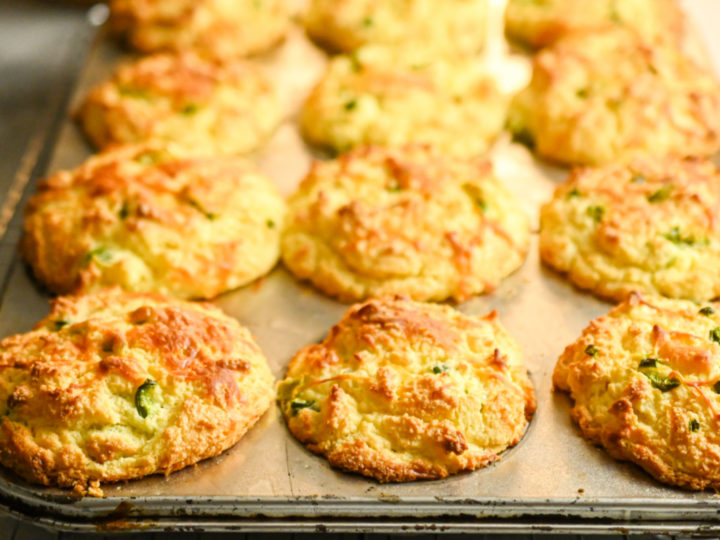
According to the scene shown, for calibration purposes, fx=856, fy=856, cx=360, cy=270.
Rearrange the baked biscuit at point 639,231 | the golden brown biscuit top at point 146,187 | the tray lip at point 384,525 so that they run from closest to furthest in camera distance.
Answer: the tray lip at point 384,525 → the baked biscuit at point 639,231 → the golden brown biscuit top at point 146,187

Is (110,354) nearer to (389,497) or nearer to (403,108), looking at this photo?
(389,497)

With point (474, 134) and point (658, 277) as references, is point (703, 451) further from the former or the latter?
point (474, 134)

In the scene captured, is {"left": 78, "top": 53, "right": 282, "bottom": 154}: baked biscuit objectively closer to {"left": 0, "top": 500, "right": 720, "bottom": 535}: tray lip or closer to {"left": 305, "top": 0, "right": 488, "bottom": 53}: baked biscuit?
{"left": 305, "top": 0, "right": 488, "bottom": 53}: baked biscuit

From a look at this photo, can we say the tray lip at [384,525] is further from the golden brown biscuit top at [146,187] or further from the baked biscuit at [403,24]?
the baked biscuit at [403,24]

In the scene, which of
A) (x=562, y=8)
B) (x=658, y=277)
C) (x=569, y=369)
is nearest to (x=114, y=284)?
(x=569, y=369)

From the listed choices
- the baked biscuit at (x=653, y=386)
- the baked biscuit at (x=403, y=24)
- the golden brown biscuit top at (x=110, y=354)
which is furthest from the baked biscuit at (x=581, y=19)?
the golden brown biscuit top at (x=110, y=354)
